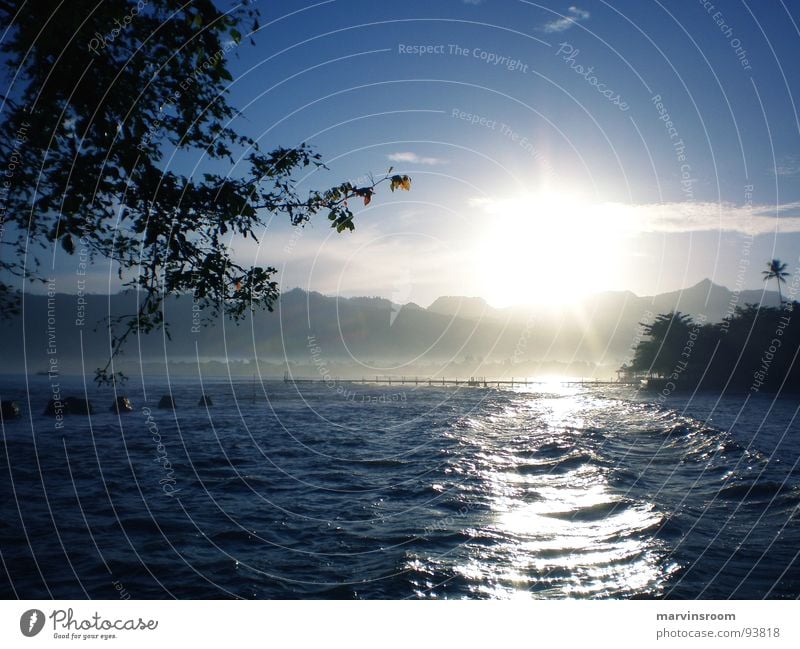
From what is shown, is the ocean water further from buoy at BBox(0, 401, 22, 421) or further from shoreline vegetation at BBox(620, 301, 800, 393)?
shoreline vegetation at BBox(620, 301, 800, 393)

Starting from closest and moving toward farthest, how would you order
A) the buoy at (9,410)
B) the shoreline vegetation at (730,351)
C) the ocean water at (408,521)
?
the ocean water at (408,521) < the buoy at (9,410) < the shoreline vegetation at (730,351)

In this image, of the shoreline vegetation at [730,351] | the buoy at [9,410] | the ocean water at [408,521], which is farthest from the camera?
the shoreline vegetation at [730,351]

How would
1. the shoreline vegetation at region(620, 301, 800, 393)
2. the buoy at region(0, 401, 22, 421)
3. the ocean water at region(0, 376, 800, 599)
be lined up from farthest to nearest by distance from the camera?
1. the shoreline vegetation at region(620, 301, 800, 393)
2. the buoy at region(0, 401, 22, 421)
3. the ocean water at region(0, 376, 800, 599)

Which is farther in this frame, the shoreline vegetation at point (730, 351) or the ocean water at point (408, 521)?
the shoreline vegetation at point (730, 351)

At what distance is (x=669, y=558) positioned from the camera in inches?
420

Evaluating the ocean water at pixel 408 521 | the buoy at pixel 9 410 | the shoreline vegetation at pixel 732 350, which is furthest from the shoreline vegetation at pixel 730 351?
the buoy at pixel 9 410

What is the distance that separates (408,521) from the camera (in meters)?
13.5

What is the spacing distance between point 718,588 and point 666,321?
106561mm

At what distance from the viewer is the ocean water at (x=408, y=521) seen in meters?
9.57

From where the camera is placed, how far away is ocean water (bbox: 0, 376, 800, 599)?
377 inches

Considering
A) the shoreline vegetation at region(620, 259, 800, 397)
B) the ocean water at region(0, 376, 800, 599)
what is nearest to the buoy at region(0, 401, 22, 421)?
the ocean water at region(0, 376, 800, 599)

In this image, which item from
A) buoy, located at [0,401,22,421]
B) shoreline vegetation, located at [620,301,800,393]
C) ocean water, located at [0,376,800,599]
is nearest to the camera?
Result: ocean water, located at [0,376,800,599]

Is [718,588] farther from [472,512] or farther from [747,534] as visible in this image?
[472,512]

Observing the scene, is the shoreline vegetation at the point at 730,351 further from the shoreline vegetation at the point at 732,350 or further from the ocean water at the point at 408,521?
the ocean water at the point at 408,521
